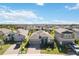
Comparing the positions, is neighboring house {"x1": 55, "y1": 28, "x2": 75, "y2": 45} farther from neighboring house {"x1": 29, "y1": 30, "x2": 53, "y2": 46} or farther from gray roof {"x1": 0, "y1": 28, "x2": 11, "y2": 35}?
gray roof {"x1": 0, "y1": 28, "x2": 11, "y2": 35}

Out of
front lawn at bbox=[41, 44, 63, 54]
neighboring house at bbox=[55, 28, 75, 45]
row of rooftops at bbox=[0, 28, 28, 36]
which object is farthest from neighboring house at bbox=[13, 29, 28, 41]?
neighboring house at bbox=[55, 28, 75, 45]

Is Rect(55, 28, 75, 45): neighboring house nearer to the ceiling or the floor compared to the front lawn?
nearer to the ceiling

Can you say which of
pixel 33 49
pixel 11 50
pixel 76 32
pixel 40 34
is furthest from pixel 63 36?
pixel 11 50

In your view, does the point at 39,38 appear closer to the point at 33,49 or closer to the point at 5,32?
the point at 33,49

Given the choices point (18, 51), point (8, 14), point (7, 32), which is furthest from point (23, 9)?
point (18, 51)

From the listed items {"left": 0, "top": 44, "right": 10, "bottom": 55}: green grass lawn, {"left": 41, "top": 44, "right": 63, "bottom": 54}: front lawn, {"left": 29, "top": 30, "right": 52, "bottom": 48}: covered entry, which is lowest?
{"left": 41, "top": 44, "right": 63, "bottom": 54}: front lawn

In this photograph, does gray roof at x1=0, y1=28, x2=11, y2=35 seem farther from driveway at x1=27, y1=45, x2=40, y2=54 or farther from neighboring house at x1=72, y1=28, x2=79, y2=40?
neighboring house at x1=72, y1=28, x2=79, y2=40
